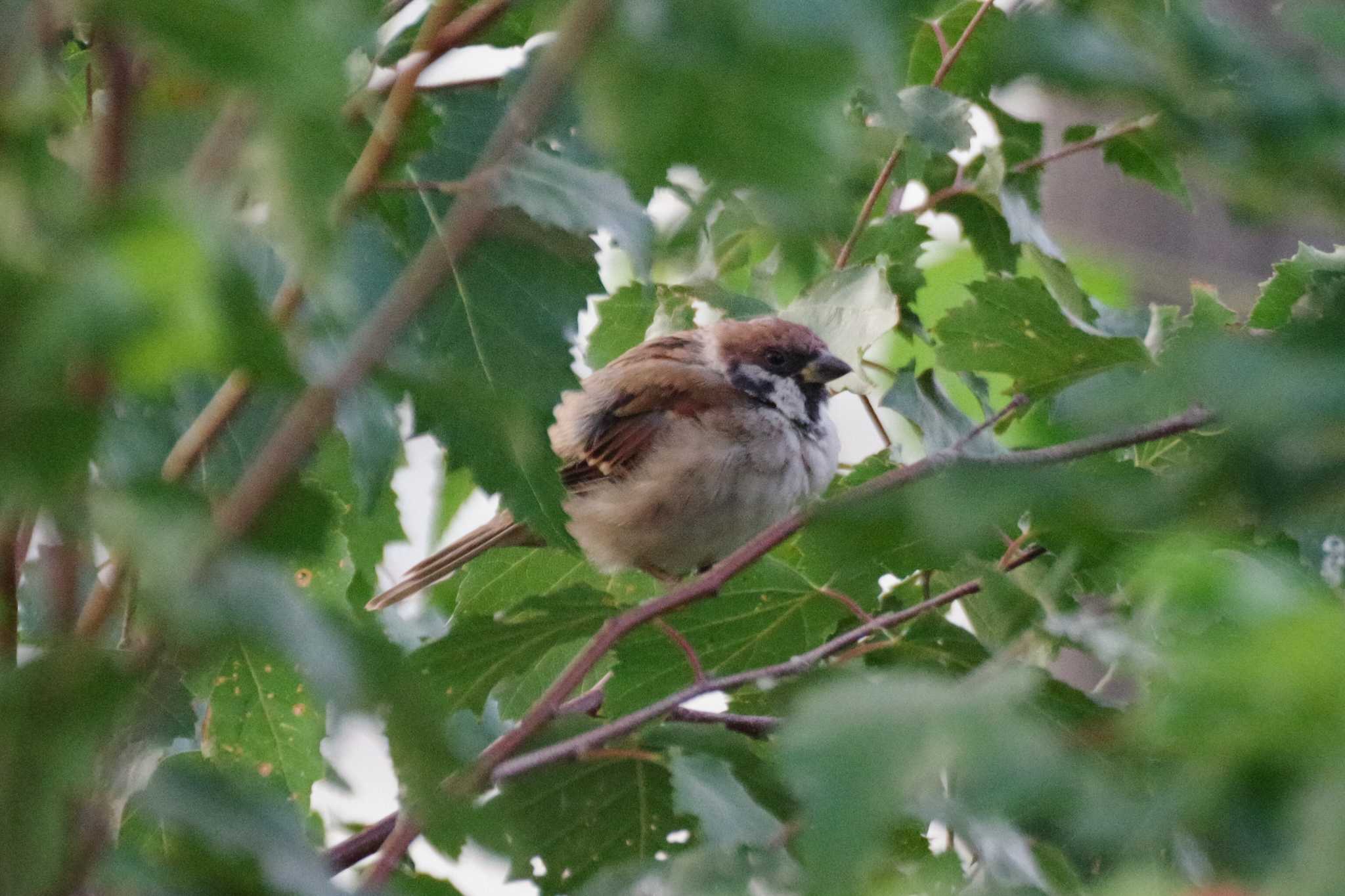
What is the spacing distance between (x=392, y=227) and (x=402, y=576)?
5.59 feet

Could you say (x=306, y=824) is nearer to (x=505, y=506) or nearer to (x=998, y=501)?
(x=505, y=506)

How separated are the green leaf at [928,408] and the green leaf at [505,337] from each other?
1.49 ft

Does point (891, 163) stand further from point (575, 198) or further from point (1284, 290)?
point (575, 198)

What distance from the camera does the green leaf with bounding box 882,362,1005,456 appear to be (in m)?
1.59

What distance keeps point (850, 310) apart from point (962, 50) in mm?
331

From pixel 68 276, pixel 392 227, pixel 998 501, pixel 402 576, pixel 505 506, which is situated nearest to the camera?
pixel 68 276

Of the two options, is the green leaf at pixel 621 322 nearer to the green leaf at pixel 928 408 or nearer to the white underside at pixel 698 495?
the green leaf at pixel 928 408

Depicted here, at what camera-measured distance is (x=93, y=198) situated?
53 centimetres

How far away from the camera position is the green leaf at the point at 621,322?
80.4 inches

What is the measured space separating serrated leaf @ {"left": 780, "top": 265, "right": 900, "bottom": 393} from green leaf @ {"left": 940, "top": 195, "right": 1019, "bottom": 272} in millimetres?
214

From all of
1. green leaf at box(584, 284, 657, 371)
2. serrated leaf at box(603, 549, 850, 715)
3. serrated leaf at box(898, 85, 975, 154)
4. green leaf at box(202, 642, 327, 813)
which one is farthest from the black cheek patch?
green leaf at box(202, 642, 327, 813)

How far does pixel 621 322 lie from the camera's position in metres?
2.06

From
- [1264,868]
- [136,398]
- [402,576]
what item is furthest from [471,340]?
[402,576]

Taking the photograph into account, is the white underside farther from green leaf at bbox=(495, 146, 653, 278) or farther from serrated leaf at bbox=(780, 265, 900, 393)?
green leaf at bbox=(495, 146, 653, 278)
